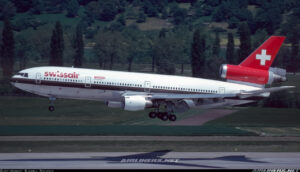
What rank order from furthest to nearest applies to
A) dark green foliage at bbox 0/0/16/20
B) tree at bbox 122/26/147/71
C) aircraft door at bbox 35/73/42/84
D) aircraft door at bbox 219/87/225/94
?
1. dark green foliage at bbox 0/0/16/20
2. tree at bbox 122/26/147/71
3. aircraft door at bbox 219/87/225/94
4. aircraft door at bbox 35/73/42/84

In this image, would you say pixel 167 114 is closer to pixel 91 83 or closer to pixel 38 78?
pixel 91 83

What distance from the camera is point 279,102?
3895 inches

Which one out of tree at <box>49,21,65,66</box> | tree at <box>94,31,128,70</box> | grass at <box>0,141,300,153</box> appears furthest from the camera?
tree at <box>94,31,128,70</box>

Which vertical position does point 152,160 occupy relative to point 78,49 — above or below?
below

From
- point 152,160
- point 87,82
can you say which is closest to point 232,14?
point 87,82

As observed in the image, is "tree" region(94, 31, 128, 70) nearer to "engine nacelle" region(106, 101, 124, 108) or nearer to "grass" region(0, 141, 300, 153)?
"grass" region(0, 141, 300, 153)

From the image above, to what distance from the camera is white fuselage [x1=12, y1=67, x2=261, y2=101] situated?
57.1 m

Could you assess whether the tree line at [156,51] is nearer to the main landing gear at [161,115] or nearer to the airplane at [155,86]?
the airplane at [155,86]

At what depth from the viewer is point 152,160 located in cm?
5172

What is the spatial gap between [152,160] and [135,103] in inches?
265

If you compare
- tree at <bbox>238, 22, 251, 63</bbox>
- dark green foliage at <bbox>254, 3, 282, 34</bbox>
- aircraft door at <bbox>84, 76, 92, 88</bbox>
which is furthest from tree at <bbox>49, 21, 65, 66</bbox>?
dark green foliage at <bbox>254, 3, 282, 34</bbox>

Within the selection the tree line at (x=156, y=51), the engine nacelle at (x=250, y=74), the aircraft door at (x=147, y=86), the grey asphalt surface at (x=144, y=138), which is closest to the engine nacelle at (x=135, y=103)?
the aircraft door at (x=147, y=86)

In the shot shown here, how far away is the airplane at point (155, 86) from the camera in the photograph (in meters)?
56.9

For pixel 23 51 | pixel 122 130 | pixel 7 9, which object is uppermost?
pixel 7 9
